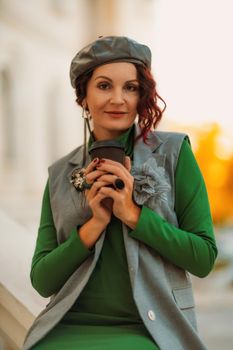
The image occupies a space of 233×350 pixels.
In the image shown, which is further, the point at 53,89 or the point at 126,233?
the point at 53,89

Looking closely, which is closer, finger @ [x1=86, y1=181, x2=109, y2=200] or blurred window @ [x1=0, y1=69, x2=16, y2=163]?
finger @ [x1=86, y1=181, x2=109, y2=200]

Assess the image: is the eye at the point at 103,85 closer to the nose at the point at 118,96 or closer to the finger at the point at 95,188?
the nose at the point at 118,96

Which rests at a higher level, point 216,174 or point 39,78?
point 216,174

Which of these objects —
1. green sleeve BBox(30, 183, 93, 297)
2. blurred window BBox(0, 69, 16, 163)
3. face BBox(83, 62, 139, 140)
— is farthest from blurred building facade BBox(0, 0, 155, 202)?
face BBox(83, 62, 139, 140)

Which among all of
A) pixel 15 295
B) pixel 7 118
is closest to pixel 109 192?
pixel 15 295

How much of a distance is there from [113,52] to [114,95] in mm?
98

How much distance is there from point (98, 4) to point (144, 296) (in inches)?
765

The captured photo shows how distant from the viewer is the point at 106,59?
2.03 metres

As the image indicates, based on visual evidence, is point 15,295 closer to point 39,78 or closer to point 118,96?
point 118,96

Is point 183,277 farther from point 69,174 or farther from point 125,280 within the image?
point 69,174

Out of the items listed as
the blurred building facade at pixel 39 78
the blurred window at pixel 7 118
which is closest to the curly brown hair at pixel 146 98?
the blurred building facade at pixel 39 78

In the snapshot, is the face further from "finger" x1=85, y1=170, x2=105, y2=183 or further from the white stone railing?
the white stone railing

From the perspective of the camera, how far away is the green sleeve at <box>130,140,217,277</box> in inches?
77.3

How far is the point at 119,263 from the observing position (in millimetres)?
2021
